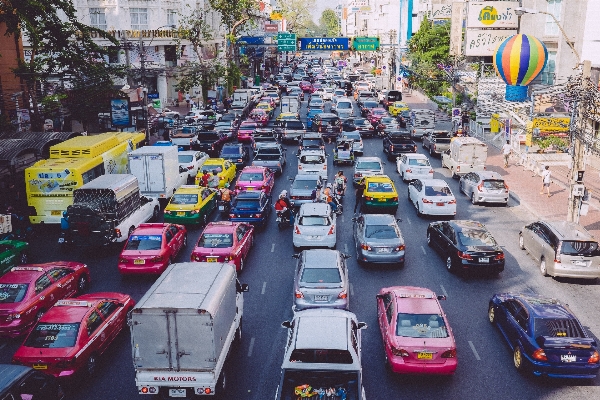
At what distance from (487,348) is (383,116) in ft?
123

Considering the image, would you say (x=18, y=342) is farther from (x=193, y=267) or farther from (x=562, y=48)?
(x=562, y=48)

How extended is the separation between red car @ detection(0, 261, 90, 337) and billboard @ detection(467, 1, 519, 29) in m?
46.4

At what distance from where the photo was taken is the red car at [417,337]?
12523 millimetres

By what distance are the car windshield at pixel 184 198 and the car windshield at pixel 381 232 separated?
8.24 m

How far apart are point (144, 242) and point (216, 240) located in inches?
93.9

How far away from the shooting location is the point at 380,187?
26531mm

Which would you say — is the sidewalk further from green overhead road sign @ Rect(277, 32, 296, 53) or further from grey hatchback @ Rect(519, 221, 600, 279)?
green overhead road sign @ Rect(277, 32, 296, 53)

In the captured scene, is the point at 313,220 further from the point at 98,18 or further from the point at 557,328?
the point at 98,18

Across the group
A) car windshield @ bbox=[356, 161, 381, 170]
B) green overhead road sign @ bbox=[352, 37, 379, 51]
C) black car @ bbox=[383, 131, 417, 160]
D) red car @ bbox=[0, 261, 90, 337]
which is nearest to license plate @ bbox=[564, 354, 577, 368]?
red car @ bbox=[0, 261, 90, 337]

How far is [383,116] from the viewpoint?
165 ft

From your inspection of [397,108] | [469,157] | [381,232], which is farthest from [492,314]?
[397,108]

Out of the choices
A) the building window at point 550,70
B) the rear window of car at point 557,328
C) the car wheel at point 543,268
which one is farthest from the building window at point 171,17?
the rear window of car at point 557,328

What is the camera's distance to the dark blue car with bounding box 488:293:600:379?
1255 cm

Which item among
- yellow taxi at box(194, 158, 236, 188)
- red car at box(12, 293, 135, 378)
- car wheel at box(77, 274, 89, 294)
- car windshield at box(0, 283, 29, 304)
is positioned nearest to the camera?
red car at box(12, 293, 135, 378)
